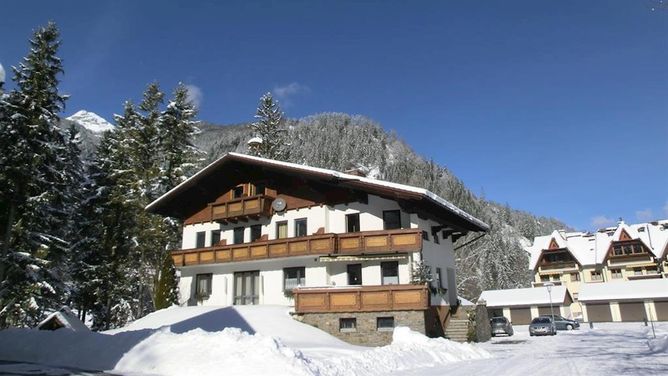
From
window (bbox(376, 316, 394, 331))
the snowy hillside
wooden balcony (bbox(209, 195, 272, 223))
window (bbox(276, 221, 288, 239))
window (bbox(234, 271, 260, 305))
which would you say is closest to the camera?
the snowy hillside

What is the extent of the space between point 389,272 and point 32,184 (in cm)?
1951

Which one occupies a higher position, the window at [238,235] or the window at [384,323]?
the window at [238,235]

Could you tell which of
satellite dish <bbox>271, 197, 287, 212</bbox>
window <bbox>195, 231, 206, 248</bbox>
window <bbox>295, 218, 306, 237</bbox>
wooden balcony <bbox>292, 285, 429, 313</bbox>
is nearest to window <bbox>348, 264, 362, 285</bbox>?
wooden balcony <bbox>292, 285, 429, 313</bbox>

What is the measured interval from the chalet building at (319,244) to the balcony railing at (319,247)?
0.05 m

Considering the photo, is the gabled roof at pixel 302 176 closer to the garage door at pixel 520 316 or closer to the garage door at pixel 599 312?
the garage door at pixel 520 316

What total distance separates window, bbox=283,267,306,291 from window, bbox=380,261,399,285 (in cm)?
471

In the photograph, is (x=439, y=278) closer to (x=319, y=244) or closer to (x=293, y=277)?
(x=319, y=244)

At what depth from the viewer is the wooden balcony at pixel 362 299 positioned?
76.0 feet

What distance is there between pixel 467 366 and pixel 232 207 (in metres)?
19.7

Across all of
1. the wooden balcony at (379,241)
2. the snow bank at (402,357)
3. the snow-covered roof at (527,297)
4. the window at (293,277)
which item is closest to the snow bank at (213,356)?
the snow bank at (402,357)

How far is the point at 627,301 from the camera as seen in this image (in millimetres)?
53375

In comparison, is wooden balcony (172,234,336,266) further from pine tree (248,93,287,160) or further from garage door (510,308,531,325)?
garage door (510,308,531,325)

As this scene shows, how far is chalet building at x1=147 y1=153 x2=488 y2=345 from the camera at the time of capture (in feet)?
78.8

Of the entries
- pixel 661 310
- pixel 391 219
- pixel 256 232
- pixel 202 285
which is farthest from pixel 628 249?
pixel 202 285
